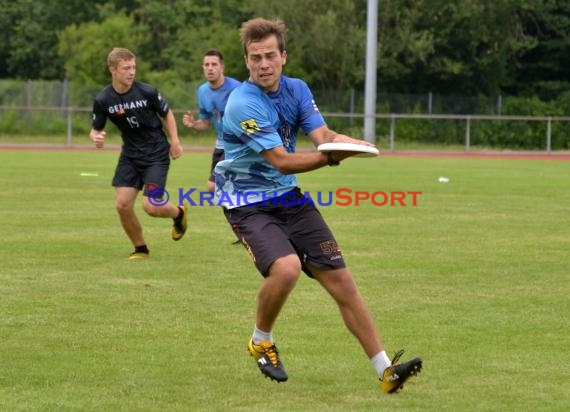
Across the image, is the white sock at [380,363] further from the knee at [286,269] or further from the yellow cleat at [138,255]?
Result: the yellow cleat at [138,255]

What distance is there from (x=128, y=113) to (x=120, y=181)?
2.30 feet

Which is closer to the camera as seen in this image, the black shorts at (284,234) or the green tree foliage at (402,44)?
the black shorts at (284,234)

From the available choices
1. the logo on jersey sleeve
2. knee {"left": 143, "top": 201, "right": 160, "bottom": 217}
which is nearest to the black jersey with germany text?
knee {"left": 143, "top": 201, "right": 160, "bottom": 217}

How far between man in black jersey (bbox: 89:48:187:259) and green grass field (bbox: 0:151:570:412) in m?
0.52

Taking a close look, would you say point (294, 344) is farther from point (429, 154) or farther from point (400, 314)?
point (429, 154)

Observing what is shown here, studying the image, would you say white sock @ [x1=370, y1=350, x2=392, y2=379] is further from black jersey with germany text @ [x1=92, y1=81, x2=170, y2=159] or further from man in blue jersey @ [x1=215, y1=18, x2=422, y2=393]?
black jersey with germany text @ [x1=92, y1=81, x2=170, y2=159]

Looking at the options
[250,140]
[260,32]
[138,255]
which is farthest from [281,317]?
[138,255]

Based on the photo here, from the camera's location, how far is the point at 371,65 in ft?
120

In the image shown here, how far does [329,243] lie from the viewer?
6.46m

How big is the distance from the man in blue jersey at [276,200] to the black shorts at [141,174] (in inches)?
201

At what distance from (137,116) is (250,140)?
5666 mm

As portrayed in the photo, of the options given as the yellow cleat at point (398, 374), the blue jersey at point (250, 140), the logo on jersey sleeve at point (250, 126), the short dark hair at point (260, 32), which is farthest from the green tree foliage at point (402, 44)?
the yellow cleat at point (398, 374)

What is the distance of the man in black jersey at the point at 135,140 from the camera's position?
38.3ft

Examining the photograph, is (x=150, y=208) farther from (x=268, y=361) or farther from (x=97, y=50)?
(x=97, y=50)
